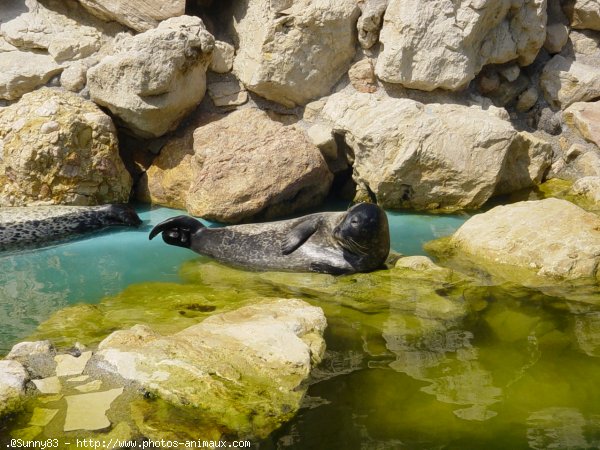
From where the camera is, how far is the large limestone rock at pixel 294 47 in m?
7.88

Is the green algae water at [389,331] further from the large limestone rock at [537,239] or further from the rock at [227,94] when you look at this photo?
the rock at [227,94]

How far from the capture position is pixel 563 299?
4812 mm

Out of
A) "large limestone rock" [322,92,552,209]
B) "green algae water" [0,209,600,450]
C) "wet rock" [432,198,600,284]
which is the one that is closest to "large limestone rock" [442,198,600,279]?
"wet rock" [432,198,600,284]

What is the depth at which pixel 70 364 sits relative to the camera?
Result: 3.42m

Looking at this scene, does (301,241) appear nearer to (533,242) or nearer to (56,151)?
(533,242)

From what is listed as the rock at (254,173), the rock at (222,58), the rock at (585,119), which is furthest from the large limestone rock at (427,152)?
the rock at (222,58)

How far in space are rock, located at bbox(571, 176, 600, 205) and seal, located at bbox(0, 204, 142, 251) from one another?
470 cm

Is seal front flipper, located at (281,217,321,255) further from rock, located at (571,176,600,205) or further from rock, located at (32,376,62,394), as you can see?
rock, located at (571,176,600,205)

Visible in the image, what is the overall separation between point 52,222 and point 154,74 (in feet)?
6.14

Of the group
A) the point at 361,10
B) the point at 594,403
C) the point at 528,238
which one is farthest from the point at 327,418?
the point at 361,10

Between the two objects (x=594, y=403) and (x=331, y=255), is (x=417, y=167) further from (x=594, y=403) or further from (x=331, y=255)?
(x=594, y=403)

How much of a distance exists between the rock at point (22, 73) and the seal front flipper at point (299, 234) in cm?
374

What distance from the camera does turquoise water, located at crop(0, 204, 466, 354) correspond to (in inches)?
194

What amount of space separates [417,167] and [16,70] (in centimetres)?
464
